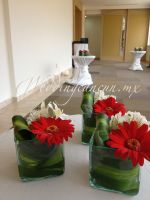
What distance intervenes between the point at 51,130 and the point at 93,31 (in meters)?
12.9

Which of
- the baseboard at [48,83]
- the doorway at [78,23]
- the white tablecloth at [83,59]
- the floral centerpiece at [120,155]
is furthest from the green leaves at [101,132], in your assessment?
the doorway at [78,23]

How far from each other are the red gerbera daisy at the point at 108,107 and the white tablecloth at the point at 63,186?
0.62 feet

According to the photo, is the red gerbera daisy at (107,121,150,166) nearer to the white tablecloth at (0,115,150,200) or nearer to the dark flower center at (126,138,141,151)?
the dark flower center at (126,138,141,151)

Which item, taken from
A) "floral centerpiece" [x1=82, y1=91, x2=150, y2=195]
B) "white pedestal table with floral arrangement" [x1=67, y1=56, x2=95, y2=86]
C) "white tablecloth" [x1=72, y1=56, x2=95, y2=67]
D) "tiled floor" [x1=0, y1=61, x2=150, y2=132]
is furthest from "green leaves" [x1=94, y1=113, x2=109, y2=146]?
"white tablecloth" [x1=72, y1=56, x2=95, y2=67]

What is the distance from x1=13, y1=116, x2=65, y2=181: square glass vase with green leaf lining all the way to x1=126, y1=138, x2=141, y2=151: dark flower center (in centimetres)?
22

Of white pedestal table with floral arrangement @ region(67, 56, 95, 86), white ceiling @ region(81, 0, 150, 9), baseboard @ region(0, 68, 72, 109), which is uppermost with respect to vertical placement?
white ceiling @ region(81, 0, 150, 9)

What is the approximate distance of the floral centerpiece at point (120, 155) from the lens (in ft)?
1.72

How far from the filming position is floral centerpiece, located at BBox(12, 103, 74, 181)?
0.60 m

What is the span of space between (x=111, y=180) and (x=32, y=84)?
361cm

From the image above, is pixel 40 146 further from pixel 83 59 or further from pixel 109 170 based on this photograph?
pixel 83 59

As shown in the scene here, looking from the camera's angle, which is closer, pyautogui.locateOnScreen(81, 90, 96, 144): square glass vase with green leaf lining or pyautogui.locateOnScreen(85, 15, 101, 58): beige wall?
pyautogui.locateOnScreen(81, 90, 96, 144): square glass vase with green leaf lining

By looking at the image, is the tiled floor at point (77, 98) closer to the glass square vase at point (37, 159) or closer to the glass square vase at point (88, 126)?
the glass square vase at point (88, 126)

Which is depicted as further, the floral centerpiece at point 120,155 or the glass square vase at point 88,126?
the glass square vase at point 88,126

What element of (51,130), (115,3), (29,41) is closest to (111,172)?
(51,130)
